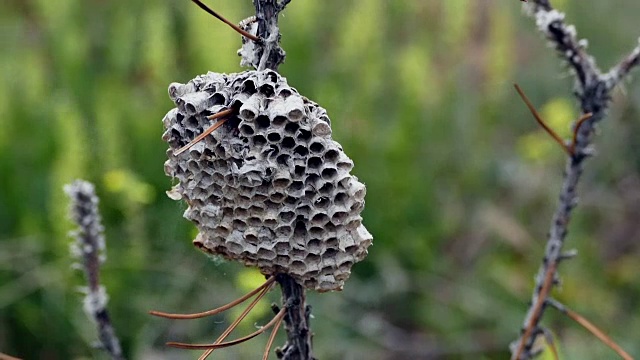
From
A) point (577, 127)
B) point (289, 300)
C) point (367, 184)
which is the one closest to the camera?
point (289, 300)

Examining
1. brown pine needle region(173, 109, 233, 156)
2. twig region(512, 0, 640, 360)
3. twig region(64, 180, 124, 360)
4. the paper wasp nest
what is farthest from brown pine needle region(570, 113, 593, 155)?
twig region(64, 180, 124, 360)

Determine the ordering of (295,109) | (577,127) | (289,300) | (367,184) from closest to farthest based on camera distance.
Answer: (295,109) → (289,300) → (577,127) → (367,184)

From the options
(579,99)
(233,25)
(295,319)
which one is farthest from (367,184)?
(233,25)

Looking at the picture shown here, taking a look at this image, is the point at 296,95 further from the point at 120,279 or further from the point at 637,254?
the point at 637,254

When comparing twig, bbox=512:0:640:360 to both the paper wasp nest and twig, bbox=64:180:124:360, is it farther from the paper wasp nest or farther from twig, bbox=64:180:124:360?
twig, bbox=64:180:124:360

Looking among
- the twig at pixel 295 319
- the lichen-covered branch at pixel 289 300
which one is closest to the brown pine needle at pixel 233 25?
the lichen-covered branch at pixel 289 300

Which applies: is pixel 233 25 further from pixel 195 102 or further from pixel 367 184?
pixel 367 184

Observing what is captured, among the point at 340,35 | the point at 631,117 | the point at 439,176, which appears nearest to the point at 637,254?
the point at 631,117
